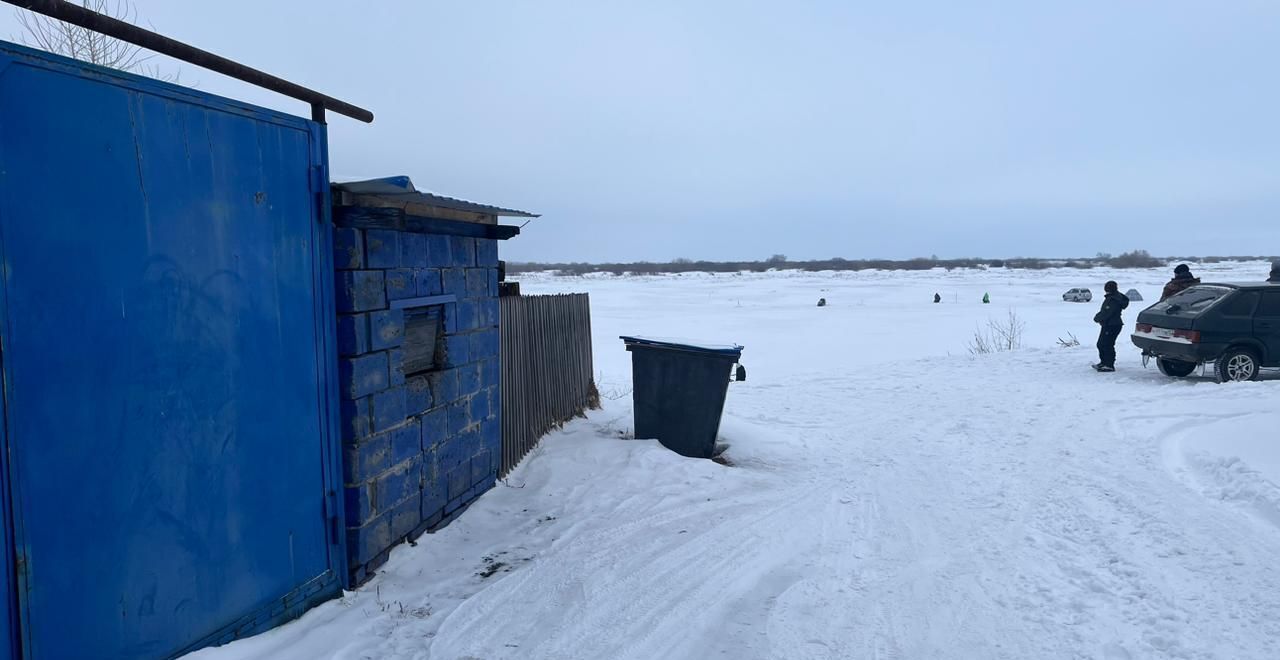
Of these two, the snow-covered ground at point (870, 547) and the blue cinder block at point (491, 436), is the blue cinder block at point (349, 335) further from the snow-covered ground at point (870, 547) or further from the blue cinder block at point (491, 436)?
the blue cinder block at point (491, 436)

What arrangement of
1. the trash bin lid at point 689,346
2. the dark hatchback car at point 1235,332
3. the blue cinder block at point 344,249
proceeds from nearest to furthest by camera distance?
the blue cinder block at point 344,249, the trash bin lid at point 689,346, the dark hatchback car at point 1235,332

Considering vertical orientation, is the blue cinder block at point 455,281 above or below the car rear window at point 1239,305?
above

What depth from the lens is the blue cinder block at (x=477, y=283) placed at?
6.38 meters

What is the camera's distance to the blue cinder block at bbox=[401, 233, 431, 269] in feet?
17.2

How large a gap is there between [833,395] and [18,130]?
36.6 feet

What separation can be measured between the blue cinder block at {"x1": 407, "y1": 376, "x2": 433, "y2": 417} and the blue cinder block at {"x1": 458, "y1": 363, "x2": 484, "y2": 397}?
20.0 inches

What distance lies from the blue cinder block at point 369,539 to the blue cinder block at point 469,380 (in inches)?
53.9

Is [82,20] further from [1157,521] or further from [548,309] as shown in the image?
[1157,521]

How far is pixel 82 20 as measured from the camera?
10.3 ft

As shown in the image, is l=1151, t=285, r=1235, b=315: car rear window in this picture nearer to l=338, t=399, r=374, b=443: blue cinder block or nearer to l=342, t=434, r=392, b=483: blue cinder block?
l=342, t=434, r=392, b=483: blue cinder block

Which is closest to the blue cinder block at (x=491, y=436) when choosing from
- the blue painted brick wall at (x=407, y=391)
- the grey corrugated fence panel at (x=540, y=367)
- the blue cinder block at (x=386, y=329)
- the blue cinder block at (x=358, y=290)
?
the blue painted brick wall at (x=407, y=391)

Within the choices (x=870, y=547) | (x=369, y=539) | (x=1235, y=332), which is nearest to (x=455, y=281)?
(x=369, y=539)

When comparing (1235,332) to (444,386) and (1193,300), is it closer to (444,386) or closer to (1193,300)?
(1193,300)

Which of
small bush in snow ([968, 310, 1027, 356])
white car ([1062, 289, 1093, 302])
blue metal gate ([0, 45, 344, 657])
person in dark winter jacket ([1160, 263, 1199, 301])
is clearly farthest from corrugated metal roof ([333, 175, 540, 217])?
white car ([1062, 289, 1093, 302])
